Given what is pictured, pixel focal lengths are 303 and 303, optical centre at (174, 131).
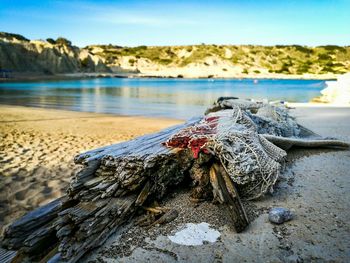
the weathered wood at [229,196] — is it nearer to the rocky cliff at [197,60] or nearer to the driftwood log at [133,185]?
the driftwood log at [133,185]

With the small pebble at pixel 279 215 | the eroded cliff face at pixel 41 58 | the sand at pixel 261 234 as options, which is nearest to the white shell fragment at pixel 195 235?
the sand at pixel 261 234

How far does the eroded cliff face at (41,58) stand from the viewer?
209 feet

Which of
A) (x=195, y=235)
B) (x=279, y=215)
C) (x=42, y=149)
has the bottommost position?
(x=42, y=149)

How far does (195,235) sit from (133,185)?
0.80 m

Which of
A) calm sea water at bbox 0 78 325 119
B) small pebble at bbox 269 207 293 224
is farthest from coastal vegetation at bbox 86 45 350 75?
small pebble at bbox 269 207 293 224

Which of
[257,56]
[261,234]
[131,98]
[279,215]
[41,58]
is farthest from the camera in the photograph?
[257,56]

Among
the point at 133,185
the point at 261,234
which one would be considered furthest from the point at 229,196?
the point at 133,185

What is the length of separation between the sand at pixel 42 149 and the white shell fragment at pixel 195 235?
2436 mm

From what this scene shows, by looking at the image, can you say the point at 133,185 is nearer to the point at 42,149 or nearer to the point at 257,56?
the point at 42,149

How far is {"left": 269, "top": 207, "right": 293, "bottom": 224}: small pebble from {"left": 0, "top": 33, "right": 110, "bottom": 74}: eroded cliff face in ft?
229

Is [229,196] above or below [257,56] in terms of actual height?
below

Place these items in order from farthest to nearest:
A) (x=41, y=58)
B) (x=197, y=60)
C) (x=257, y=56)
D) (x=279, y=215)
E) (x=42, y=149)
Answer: (x=197, y=60) → (x=257, y=56) → (x=41, y=58) → (x=42, y=149) → (x=279, y=215)

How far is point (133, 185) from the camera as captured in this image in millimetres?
3158

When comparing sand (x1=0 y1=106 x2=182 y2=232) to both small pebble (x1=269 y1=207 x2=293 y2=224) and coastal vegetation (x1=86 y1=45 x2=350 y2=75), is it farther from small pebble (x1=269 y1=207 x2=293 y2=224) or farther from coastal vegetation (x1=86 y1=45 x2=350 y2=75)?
coastal vegetation (x1=86 y1=45 x2=350 y2=75)
